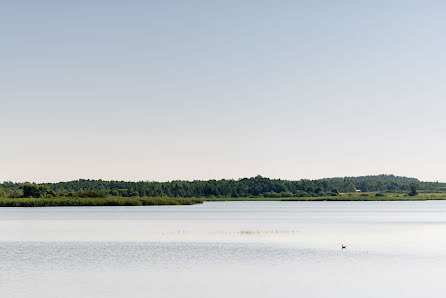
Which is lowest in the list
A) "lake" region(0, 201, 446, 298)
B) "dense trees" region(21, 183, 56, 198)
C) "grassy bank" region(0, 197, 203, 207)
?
"lake" region(0, 201, 446, 298)

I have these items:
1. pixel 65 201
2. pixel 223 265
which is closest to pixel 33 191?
pixel 65 201

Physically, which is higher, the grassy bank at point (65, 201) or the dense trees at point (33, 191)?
the dense trees at point (33, 191)

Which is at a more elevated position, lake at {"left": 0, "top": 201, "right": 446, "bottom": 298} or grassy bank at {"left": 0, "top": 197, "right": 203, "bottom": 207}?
grassy bank at {"left": 0, "top": 197, "right": 203, "bottom": 207}

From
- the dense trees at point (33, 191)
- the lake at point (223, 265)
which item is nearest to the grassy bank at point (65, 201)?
the dense trees at point (33, 191)

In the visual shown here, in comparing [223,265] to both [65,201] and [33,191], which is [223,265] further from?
[33,191]

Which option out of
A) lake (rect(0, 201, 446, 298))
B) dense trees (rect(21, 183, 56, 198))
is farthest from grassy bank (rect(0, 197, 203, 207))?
lake (rect(0, 201, 446, 298))

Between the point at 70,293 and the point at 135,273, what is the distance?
216 inches

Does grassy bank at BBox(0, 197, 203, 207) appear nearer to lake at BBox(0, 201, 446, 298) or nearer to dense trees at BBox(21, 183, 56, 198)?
dense trees at BBox(21, 183, 56, 198)

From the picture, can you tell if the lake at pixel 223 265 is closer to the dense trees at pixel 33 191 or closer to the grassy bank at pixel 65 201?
the grassy bank at pixel 65 201

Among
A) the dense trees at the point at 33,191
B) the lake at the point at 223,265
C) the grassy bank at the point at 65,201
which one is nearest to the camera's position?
→ the lake at the point at 223,265

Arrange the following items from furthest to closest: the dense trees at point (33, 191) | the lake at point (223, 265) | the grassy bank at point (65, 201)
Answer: the dense trees at point (33, 191), the grassy bank at point (65, 201), the lake at point (223, 265)

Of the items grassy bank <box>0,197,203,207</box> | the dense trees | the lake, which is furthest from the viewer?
the dense trees

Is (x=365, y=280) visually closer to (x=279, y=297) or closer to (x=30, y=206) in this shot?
(x=279, y=297)

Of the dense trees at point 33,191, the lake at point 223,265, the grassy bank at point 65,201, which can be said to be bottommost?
the lake at point 223,265
